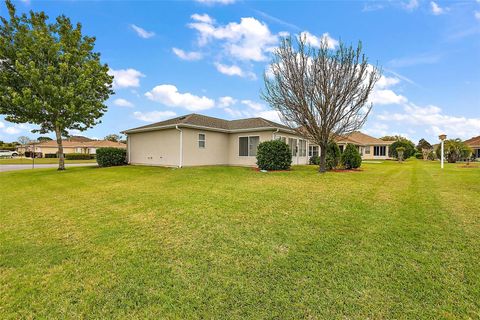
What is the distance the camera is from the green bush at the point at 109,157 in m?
19.3

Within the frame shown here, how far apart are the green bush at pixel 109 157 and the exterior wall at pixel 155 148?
864mm

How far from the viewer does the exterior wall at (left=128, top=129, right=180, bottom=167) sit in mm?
16359

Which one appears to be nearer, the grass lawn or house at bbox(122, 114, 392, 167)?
the grass lawn

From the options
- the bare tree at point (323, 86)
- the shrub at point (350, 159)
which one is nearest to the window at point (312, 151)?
the shrub at point (350, 159)

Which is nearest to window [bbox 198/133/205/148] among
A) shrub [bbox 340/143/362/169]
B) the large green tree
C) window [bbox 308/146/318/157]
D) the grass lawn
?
the large green tree

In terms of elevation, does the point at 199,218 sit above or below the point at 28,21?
below

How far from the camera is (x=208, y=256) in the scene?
362 cm

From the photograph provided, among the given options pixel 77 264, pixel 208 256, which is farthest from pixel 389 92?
pixel 77 264

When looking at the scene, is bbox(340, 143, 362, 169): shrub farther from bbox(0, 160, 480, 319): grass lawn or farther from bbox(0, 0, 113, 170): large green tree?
bbox(0, 0, 113, 170): large green tree

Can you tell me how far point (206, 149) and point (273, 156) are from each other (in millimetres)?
5328

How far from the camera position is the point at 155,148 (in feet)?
58.5

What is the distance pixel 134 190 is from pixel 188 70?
13.1 m

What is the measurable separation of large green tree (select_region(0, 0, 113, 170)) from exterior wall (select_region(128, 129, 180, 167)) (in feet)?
12.9

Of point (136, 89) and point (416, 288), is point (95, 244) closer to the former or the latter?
point (416, 288)
